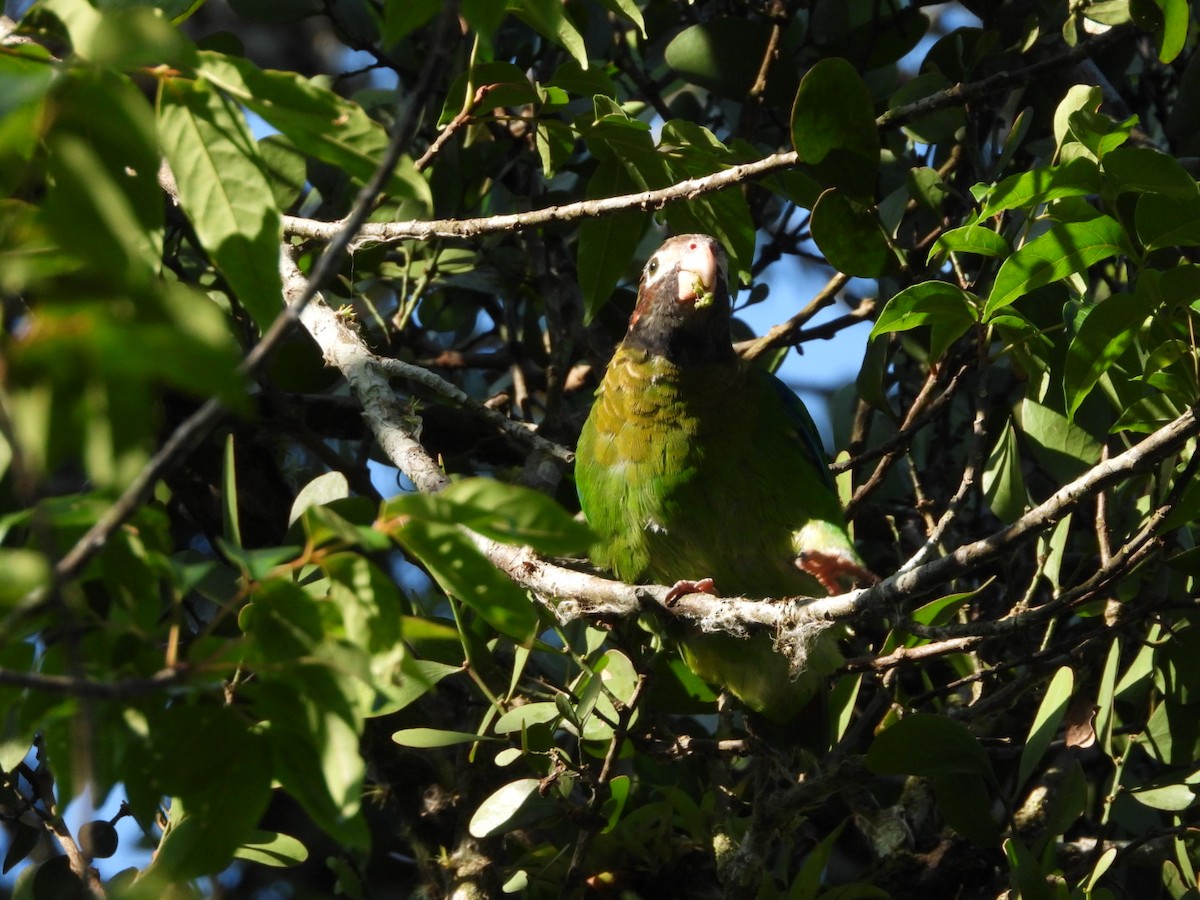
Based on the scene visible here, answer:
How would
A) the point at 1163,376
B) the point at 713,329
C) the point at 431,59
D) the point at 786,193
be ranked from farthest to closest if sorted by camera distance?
the point at 713,329 → the point at 786,193 → the point at 1163,376 → the point at 431,59

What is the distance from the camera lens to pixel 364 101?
351 centimetres

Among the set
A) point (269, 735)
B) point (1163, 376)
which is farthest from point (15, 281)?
point (1163, 376)

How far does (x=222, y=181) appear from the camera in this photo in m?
1.33

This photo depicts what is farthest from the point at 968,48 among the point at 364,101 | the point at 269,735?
the point at 269,735

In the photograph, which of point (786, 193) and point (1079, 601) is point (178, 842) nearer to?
point (1079, 601)

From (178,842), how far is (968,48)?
2513 millimetres

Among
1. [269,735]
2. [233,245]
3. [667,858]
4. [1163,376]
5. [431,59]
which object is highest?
[431,59]

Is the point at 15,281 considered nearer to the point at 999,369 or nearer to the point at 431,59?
the point at 431,59

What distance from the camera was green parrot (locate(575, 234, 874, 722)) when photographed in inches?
113

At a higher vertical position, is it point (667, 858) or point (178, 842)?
point (178, 842)

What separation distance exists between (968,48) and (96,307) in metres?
2.58

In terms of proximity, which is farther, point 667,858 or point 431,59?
point 667,858

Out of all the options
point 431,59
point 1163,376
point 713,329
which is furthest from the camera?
point 713,329

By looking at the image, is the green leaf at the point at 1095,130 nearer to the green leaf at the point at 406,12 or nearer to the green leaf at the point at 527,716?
the green leaf at the point at 406,12
